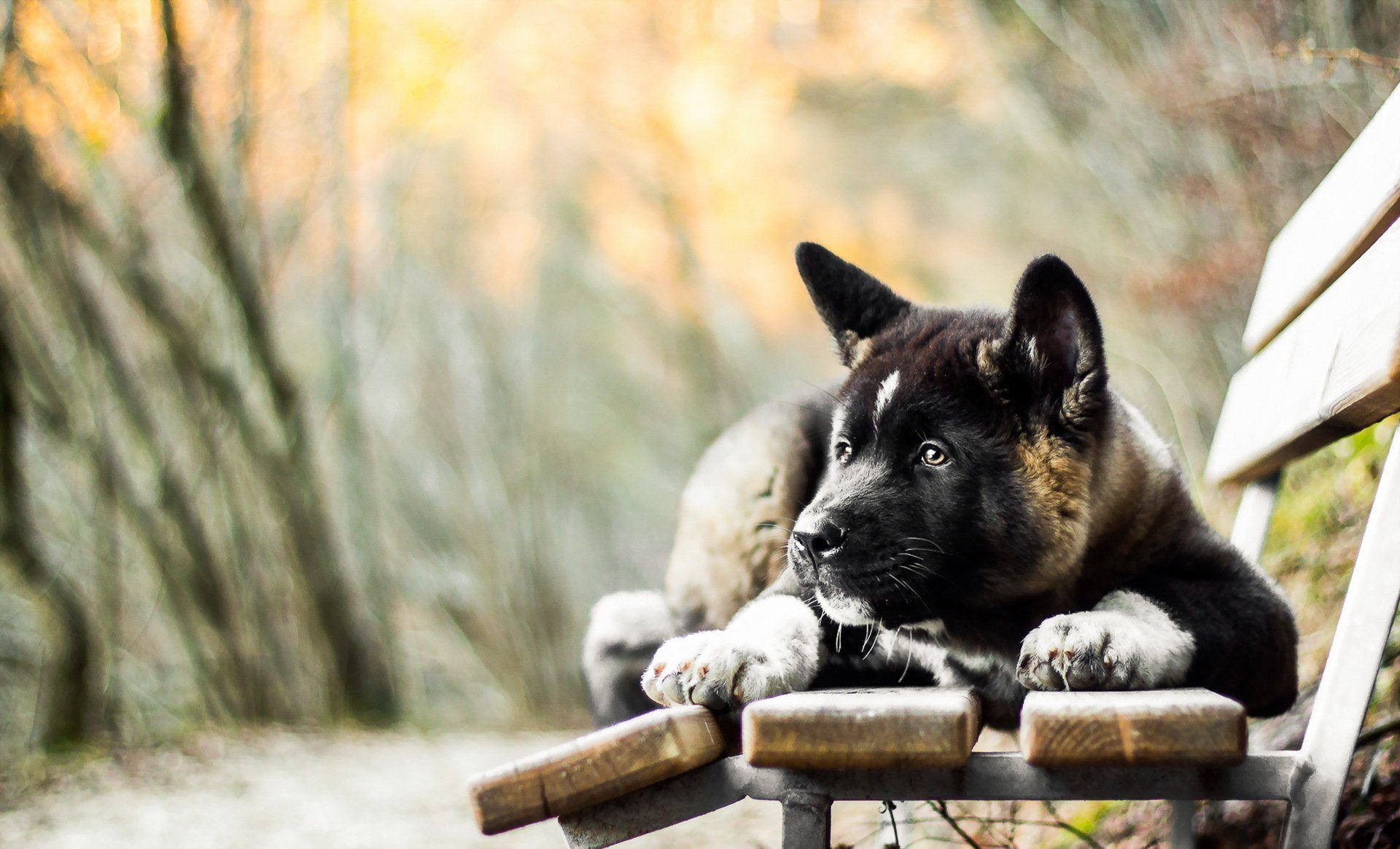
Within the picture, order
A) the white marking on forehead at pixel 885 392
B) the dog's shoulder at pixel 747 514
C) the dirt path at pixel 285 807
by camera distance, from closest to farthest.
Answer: the white marking on forehead at pixel 885 392
the dog's shoulder at pixel 747 514
the dirt path at pixel 285 807

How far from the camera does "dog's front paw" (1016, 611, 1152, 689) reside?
1942 mm

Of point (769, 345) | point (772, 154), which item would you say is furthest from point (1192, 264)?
point (769, 345)

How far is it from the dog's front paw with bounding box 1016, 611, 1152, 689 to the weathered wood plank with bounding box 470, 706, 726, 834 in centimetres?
65

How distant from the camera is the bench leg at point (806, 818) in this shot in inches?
71.6

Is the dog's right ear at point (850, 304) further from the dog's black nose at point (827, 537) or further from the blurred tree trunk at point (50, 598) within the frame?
the blurred tree trunk at point (50, 598)

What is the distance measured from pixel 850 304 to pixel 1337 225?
1.15 m

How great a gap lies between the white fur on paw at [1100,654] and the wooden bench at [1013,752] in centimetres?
14

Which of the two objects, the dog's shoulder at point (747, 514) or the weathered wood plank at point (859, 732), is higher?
the dog's shoulder at point (747, 514)

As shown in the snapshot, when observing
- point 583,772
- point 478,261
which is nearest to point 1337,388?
point 583,772

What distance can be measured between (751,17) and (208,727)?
9.28 m

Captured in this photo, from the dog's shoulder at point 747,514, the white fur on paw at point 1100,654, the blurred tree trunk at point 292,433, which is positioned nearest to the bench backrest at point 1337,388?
the white fur on paw at point 1100,654

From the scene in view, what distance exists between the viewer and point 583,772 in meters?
1.77

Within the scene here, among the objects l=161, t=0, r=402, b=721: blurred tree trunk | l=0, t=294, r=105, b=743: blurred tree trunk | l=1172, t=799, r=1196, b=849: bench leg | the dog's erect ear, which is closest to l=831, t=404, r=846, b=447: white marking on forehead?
the dog's erect ear

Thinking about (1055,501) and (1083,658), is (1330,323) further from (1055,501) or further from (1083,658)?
(1083,658)
